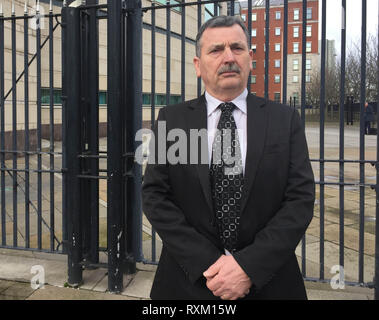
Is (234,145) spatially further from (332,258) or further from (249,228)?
(332,258)

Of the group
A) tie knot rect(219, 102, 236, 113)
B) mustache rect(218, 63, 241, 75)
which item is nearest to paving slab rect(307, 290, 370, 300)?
tie knot rect(219, 102, 236, 113)

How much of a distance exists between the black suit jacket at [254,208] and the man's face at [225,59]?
0.50 feet

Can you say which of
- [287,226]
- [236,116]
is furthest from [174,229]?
[236,116]

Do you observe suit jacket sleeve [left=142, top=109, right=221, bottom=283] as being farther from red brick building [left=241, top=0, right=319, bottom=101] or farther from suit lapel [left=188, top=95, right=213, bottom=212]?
red brick building [left=241, top=0, right=319, bottom=101]

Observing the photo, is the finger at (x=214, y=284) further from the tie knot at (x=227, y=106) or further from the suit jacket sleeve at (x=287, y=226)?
the tie knot at (x=227, y=106)

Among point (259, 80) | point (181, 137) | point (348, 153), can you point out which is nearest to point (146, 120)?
point (348, 153)

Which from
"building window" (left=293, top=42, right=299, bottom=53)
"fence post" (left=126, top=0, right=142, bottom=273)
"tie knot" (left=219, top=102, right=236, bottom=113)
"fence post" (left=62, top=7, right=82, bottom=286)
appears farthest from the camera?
"building window" (left=293, top=42, right=299, bottom=53)

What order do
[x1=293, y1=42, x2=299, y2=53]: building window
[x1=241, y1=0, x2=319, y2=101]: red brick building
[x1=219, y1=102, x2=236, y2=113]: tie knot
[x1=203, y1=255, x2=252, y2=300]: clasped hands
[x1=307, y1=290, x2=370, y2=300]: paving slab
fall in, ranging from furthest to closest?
1. [x1=293, y1=42, x2=299, y2=53]: building window
2. [x1=241, y1=0, x2=319, y2=101]: red brick building
3. [x1=307, y1=290, x2=370, y2=300]: paving slab
4. [x1=219, y1=102, x2=236, y2=113]: tie knot
5. [x1=203, y1=255, x2=252, y2=300]: clasped hands

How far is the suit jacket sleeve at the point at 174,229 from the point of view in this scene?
5.62 ft

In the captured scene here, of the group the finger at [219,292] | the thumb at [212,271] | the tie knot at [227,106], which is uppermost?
the tie knot at [227,106]

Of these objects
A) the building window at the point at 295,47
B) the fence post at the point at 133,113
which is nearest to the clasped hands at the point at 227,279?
the fence post at the point at 133,113

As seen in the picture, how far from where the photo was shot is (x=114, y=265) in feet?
11.8

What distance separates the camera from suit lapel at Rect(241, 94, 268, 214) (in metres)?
1.77

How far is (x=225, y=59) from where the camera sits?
69.7 inches
